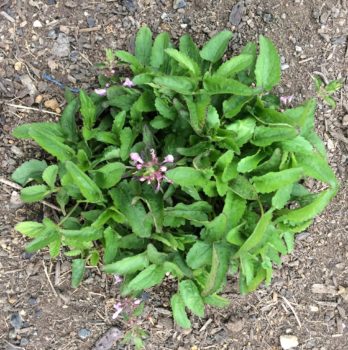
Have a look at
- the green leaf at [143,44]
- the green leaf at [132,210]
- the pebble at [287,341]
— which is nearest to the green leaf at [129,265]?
the green leaf at [132,210]

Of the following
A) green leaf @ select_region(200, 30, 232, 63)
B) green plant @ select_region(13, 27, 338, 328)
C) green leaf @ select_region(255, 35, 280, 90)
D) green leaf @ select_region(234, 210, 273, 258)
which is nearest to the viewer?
green leaf @ select_region(234, 210, 273, 258)

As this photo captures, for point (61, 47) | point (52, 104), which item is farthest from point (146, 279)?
point (61, 47)

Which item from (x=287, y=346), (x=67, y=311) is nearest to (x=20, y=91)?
(x=67, y=311)

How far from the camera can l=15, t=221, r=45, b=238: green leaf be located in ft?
7.79

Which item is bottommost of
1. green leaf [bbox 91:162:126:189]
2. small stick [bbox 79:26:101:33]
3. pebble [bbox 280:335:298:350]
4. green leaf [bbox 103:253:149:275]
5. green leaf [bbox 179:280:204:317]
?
pebble [bbox 280:335:298:350]

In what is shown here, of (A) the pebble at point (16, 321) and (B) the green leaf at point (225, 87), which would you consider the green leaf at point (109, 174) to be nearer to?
(B) the green leaf at point (225, 87)

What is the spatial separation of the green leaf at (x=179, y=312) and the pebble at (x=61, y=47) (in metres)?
1.24

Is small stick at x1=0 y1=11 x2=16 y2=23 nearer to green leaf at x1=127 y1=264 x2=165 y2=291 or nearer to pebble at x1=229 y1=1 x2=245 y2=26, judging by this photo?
pebble at x1=229 y1=1 x2=245 y2=26

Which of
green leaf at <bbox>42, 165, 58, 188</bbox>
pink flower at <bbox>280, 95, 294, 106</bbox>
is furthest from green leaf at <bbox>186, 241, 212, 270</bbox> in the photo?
pink flower at <bbox>280, 95, 294, 106</bbox>

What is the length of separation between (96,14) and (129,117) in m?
0.60

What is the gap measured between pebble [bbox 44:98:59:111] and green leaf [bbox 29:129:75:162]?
1.25 feet

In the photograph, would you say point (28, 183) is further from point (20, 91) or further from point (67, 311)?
point (67, 311)

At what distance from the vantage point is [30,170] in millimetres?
2574

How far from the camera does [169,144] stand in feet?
7.79
